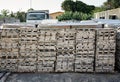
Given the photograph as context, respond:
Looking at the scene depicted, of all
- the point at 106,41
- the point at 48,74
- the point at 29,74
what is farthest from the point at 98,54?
the point at 29,74

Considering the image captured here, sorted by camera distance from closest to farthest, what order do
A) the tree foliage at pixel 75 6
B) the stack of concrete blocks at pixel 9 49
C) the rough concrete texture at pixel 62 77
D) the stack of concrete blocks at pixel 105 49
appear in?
the rough concrete texture at pixel 62 77 < the stack of concrete blocks at pixel 105 49 < the stack of concrete blocks at pixel 9 49 < the tree foliage at pixel 75 6

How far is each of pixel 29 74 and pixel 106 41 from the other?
2.26 metres

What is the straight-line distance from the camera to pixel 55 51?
25.7 ft

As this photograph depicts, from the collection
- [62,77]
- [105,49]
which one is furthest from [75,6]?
[62,77]

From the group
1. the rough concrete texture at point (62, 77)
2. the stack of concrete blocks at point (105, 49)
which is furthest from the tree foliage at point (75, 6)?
the rough concrete texture at point (62, 77)

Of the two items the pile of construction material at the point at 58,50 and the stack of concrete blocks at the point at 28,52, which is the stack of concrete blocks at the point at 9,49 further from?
the stack of concrete blocks at the point at 28,52

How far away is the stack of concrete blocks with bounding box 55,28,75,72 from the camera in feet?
25.5

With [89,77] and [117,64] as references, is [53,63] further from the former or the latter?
[117,64]

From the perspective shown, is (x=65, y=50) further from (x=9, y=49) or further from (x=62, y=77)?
(x=9, y=49)

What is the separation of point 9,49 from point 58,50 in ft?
4.46

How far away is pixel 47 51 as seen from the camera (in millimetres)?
7848

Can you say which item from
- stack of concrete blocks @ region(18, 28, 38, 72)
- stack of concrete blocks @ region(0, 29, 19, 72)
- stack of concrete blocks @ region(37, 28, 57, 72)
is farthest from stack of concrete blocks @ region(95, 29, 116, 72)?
stack of concrete blocks @ region(0, 29, 19, 72)

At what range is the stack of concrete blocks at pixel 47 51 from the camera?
25.6 feet

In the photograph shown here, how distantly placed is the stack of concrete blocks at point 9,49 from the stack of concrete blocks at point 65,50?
3.81 ft
